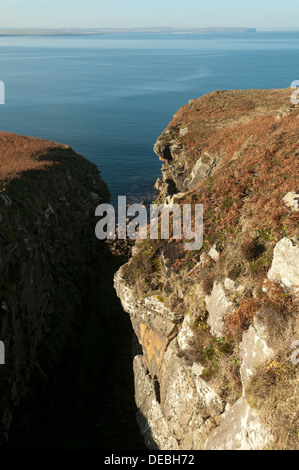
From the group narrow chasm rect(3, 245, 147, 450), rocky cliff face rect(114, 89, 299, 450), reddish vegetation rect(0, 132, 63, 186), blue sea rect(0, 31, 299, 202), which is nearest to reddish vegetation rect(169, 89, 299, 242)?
rocky cliff face rect(114, 89, 299, 450)

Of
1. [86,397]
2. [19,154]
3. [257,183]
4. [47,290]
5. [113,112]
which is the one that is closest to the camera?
[257,183]

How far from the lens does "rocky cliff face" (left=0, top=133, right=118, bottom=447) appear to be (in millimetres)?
24594

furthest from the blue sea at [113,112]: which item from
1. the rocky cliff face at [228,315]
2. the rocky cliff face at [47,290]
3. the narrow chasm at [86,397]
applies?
the rocky cliff face at [228,315]

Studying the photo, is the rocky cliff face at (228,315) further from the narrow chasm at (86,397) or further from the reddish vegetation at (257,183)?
the narrow chasm at (86,397)

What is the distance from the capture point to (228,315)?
15.0 metres

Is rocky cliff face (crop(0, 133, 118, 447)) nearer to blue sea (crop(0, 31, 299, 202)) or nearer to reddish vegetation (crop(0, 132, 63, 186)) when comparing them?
reddish vegetation (crop(0, 132, 63, 186))

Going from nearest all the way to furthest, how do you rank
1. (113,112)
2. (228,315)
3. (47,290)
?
(228,315) → (47,290) → (113,112)

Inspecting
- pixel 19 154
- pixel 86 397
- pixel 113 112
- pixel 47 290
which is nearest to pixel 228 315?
pixel 86 397

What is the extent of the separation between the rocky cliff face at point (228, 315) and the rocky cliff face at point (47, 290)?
737 cm

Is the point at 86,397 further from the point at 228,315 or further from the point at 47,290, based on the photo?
the point at 228,315

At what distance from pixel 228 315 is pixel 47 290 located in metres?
21.1

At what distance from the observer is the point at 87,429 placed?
25.4 metres

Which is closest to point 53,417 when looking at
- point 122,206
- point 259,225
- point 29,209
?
point 29,209

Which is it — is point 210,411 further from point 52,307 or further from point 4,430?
point 52,307
